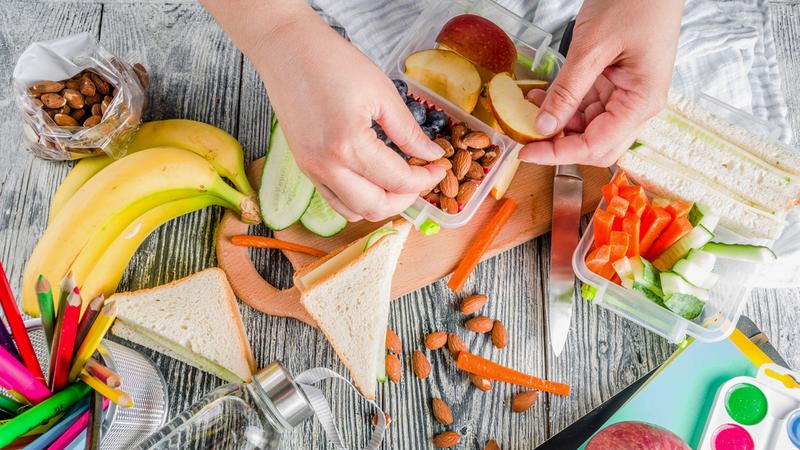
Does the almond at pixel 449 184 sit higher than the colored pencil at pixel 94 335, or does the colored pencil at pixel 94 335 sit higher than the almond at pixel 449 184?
the almond at pixel 449 184

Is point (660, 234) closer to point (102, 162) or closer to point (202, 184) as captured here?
point (202, 184)

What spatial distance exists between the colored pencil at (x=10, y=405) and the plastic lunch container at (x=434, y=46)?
85 centimetres

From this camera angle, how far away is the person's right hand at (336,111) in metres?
1.07

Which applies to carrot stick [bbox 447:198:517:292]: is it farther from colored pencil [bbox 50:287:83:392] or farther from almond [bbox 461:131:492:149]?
colored pencil [bbox 50:287:83:392]

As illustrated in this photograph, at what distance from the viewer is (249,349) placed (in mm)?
1502

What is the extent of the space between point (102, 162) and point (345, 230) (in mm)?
621

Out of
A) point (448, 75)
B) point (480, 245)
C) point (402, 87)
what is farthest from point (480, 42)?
point (480, 245)

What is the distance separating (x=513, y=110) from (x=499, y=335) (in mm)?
556

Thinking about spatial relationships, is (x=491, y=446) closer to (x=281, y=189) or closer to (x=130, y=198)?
(x=281, y=189)

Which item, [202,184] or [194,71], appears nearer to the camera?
[202,184]

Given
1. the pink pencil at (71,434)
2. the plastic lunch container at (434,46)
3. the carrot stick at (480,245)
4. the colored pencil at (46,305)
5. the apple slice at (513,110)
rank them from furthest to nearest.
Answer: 1. the carrot stick at (480,245)
2. the plastic lunch container at (434,46)
3. the apple slice at (513,110)
4. the pink pencil at (71,434)
5. the colored pencil at (46,305)

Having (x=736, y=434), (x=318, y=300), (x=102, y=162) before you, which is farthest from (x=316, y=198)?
(x=736, y=434)

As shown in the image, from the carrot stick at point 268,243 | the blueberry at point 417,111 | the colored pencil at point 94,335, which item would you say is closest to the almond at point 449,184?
the blueberry at point 417,111

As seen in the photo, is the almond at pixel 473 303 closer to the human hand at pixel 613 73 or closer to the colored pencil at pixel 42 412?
the human hand at pixel 613 73
